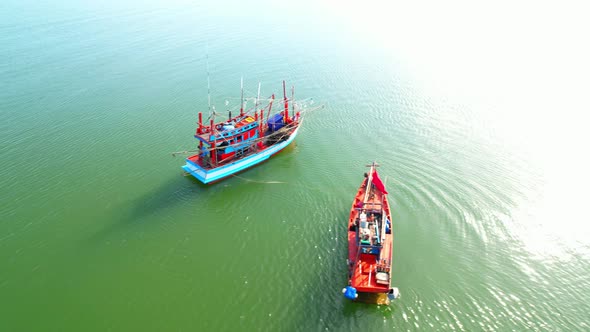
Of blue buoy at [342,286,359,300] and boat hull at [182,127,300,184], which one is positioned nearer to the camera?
blue buoy at [342,286,359,300]

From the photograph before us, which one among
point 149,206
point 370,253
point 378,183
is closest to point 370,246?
point 370,253

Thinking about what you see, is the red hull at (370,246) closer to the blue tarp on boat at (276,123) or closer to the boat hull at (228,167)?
the boat hull at (228,167)

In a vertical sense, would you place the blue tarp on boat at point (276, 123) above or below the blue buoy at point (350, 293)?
above

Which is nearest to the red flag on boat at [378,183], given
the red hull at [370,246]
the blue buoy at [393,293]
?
the red hull at [370,246]

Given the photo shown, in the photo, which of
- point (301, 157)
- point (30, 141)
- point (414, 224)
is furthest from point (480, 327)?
point (30, 141)

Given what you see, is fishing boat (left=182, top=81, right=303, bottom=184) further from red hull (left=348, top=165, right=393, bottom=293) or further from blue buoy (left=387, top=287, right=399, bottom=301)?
blue buoy (left=387, top=287, right=399, bottom=301)

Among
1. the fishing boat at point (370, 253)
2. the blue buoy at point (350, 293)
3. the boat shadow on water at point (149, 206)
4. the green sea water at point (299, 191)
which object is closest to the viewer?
the blue buoy at point (350, 293)

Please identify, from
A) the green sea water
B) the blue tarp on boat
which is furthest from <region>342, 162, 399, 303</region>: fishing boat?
the blue tarp on boat
